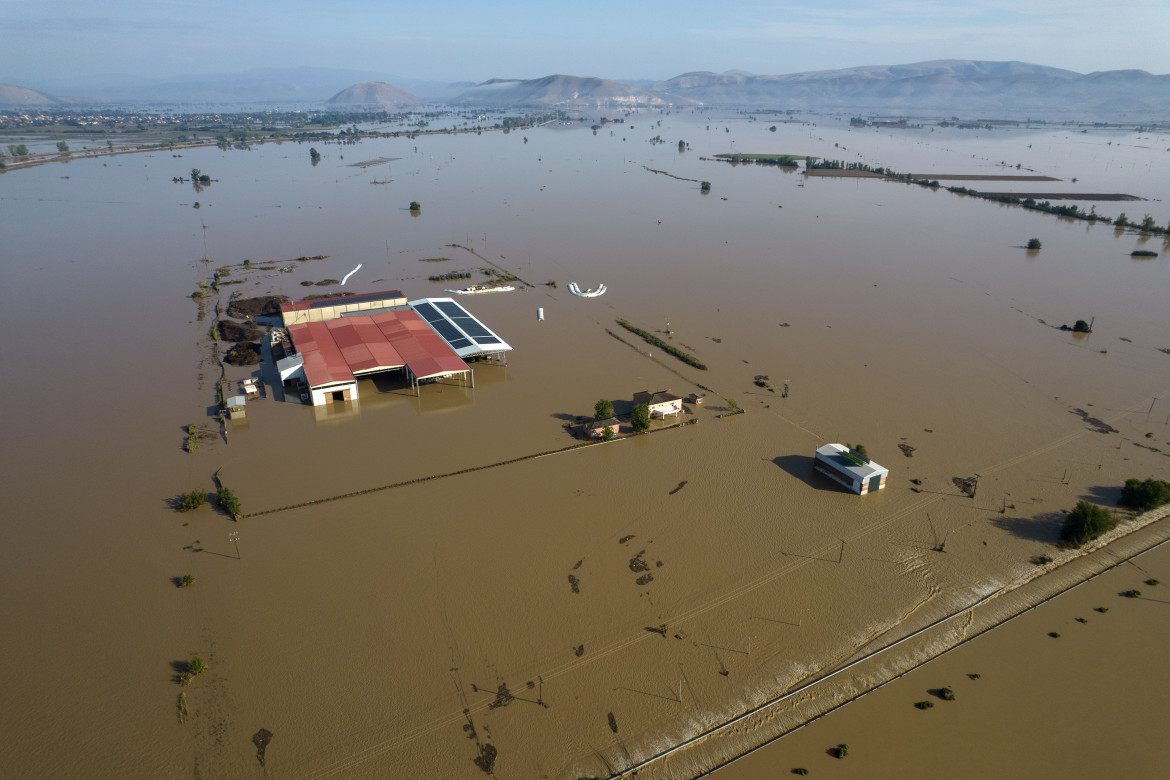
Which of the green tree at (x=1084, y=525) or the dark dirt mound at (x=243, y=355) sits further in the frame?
the dark dirt mound at (x=243, y=355)

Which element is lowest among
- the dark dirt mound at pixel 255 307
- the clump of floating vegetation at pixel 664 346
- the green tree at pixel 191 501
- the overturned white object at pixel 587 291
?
the green tree at pixel 191 501

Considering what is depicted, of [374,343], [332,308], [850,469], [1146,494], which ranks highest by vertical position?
[332,308]

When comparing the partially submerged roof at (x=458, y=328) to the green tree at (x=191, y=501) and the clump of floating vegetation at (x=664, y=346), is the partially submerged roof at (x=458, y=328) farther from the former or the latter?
the green tree at (x=191, y=501)

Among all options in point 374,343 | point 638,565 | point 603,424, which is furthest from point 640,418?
point 374,343

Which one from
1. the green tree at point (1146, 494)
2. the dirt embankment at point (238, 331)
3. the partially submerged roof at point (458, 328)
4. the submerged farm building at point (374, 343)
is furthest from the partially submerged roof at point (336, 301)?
the green tree at point (1146, 494)

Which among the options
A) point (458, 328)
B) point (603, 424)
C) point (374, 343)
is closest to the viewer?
point (603, 424)

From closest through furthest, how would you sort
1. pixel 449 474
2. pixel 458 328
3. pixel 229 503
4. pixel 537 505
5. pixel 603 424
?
pixel 229 503 < pixel 537 505 < pixel 449 474 < pixel 603 424 < pixel 458 328

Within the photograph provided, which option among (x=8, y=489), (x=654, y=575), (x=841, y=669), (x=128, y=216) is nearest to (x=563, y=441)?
(x=654, y=575)

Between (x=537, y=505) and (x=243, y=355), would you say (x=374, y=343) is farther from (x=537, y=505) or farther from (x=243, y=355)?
(x=537, y=505)
